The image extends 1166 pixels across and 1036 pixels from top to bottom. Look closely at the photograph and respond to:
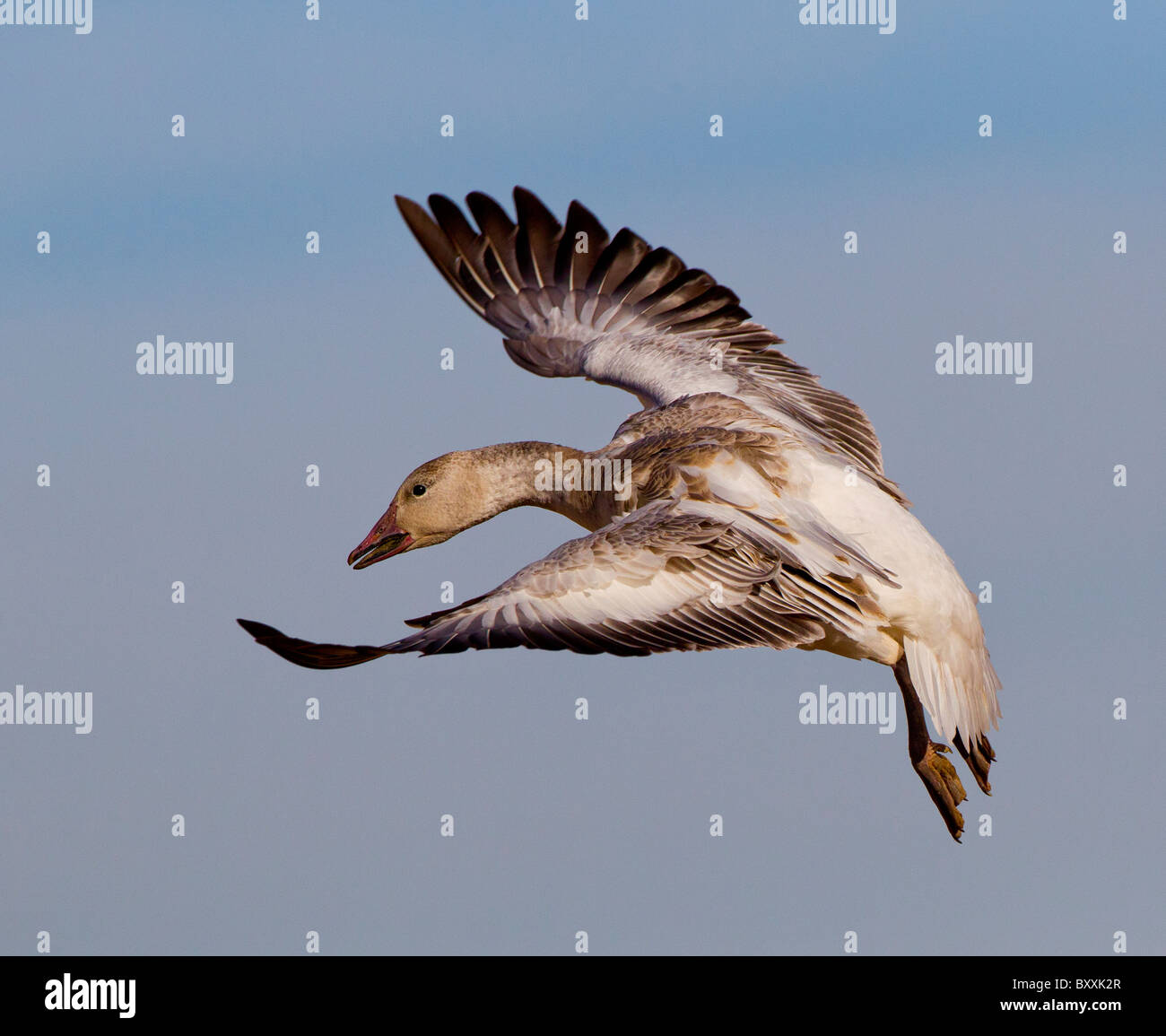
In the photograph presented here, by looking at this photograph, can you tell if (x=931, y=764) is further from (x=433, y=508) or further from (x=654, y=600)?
(x=433, y=508)

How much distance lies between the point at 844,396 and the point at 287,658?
6284mm

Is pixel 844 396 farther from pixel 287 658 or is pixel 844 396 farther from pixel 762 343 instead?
pixel 287 658

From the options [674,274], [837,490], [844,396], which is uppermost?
[674,274]

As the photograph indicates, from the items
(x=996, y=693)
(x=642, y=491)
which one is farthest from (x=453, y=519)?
(x=996, y=693)

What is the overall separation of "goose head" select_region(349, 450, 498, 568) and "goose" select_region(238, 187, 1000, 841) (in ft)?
0.05

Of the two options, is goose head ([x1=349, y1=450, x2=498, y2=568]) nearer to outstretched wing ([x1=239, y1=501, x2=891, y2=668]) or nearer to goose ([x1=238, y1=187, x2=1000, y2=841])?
goose ([x1=238, y1=187, x2=1000, y2=841])

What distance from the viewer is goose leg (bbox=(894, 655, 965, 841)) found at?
12641mm

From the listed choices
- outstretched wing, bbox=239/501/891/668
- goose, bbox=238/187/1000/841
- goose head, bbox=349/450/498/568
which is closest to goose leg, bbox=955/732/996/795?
goose, bbox=238/187/1000/841

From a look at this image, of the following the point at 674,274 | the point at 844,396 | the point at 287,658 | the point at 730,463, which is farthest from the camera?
the point at 674,274

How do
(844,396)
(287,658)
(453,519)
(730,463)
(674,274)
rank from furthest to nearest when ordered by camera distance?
1. (674,274)
2. (844,396)
3. (453,519)
4. (730,463)
5. (287,658)

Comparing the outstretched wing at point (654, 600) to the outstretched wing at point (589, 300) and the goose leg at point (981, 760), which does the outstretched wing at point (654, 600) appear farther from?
the outstretched wing at point (589, 300)

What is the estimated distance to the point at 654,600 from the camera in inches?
424

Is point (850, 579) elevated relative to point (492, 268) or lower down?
lower down

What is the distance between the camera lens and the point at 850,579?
1153cm
